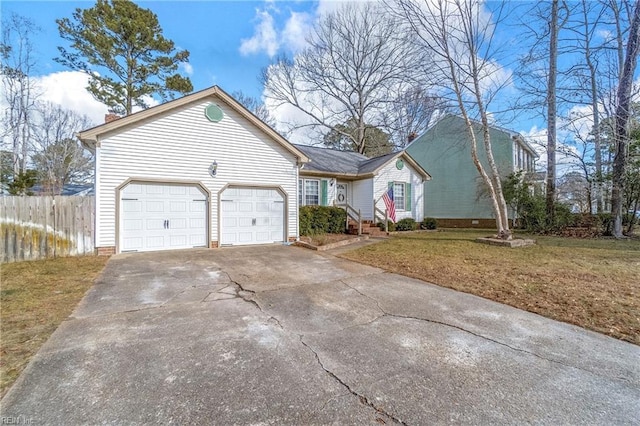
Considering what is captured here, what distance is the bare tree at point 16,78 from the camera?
16734 mm

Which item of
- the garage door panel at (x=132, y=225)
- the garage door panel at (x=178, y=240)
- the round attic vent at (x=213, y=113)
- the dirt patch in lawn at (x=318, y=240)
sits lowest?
the dirt patch in lawn at (x=318, y=240)

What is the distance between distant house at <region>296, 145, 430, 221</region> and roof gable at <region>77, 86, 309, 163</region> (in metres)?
2.88

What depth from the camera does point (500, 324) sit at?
3896mm

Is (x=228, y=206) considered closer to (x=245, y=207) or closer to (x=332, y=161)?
(x=245, y=207)

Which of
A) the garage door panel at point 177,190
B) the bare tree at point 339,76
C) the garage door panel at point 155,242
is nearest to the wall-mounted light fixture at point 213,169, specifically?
the garage door panel at point 177,190

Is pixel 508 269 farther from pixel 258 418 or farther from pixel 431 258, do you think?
pixel 258 418

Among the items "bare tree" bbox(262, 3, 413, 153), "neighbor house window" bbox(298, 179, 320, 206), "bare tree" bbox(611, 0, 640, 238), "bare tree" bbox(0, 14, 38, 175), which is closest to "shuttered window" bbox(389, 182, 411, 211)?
"neighbor house window" bbox(298, 179, 320, 206)

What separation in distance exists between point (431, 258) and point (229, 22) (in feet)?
35.9

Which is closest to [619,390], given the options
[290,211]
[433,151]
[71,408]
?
[71,408]

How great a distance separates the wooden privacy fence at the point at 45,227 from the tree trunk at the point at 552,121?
16806 millimetres

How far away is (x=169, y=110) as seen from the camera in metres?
9.65

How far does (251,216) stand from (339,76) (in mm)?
19683

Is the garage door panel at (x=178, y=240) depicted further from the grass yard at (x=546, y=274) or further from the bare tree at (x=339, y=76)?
the bare tree at (x=339, y=76)

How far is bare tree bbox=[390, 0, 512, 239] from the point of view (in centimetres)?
1103
